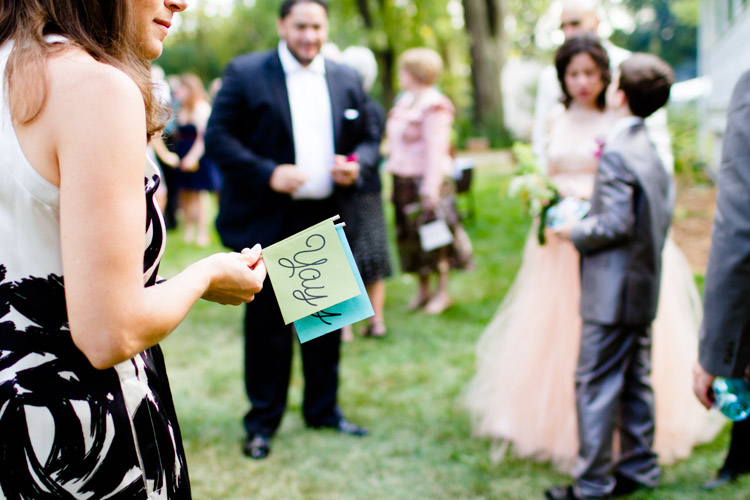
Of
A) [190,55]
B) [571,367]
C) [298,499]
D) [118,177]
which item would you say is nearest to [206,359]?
[298,499]

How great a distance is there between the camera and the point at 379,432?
A: 362 centimetres

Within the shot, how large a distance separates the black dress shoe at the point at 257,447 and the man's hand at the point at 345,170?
1369 mm

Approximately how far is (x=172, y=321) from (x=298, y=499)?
2.06 meters

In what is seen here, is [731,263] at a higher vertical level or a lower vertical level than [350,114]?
lower

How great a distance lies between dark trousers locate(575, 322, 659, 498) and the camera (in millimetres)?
2789

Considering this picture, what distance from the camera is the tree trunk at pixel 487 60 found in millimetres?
17922

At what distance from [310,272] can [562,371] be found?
2.17 meters

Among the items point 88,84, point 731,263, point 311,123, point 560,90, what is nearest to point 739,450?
point 731,263

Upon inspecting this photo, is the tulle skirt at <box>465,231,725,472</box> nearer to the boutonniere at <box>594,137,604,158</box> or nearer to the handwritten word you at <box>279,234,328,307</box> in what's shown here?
the boutonniere at <box>594,137,604,158</box>

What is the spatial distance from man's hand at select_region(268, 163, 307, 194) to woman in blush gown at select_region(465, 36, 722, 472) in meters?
1.26

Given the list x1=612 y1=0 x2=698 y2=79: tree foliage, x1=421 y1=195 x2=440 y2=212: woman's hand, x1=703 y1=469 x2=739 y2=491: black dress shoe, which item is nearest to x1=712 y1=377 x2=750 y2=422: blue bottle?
x1=703 y1=469 x2=739 y2=491: black dress shoe

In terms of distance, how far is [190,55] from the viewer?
43812mm

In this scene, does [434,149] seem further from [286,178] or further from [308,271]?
[308,271]

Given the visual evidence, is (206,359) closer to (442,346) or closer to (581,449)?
(442,346)
